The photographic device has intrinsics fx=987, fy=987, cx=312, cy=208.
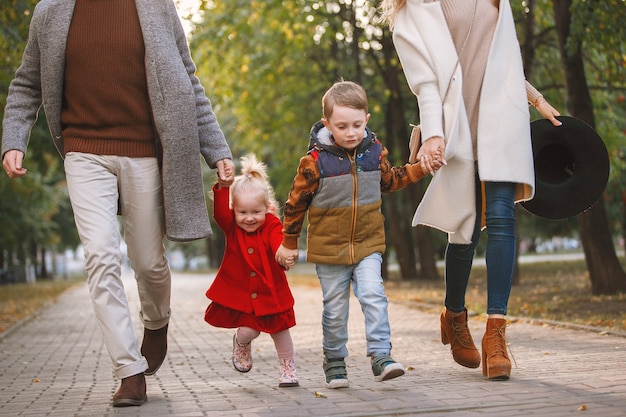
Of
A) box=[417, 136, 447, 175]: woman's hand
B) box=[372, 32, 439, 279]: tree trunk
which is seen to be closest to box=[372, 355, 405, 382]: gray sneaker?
box=[417, 136, 447, 175]: woman's hand

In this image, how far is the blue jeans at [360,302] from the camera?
5.18m

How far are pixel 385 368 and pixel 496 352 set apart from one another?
0.61m

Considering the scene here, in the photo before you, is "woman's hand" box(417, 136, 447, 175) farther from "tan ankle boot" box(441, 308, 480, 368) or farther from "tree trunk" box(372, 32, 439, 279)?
"tree trunk" box(372, 32, 439, 279)

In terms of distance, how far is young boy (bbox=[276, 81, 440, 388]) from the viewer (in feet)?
17.0

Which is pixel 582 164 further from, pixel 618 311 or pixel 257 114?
pixel 257 114

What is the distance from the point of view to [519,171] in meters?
5.33

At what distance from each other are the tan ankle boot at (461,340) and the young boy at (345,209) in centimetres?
64

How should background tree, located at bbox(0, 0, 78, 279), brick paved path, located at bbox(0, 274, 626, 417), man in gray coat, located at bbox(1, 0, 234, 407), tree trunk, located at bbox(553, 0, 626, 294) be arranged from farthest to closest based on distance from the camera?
tree trunk, located at bbox(553, 0, 626, 294), background tree, located at bbox(0, 0, 78, 279), man in gray coat, located at bbox(1, 0, 234, 407), brick paved path, located at bbox(0, 274, 626, 417)

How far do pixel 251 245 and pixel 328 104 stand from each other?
944 mm

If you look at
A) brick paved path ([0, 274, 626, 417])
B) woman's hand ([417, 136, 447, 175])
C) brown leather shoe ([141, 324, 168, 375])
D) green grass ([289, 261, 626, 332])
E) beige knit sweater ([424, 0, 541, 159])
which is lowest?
green grass ([289, 261, 626, 332])

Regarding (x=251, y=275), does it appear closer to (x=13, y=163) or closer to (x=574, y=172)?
(x=13, y=163)

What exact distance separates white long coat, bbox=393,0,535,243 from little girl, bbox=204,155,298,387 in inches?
38.3

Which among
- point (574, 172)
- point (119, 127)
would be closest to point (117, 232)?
point (119, 127)

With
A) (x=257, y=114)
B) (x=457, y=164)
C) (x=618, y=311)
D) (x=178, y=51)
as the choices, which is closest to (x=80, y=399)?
(x=178, y=51)
